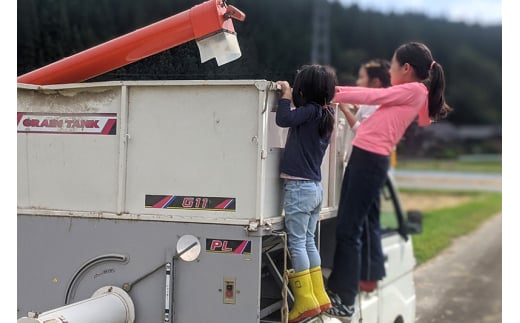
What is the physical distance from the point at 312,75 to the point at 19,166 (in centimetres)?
174

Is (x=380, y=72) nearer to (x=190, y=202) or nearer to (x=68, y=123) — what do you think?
(x=190, y=202)

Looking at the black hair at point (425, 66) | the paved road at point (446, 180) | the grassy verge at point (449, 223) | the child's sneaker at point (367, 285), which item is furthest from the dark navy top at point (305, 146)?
the paved road at point (446, 180)

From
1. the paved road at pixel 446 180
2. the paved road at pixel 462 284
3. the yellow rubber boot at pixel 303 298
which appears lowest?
the paved road at pixel 462 284

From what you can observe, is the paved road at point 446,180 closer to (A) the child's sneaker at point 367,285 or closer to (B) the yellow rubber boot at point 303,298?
(A) the child's sneaker at point 367,285

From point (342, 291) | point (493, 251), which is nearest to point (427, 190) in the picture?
point (493, 251)

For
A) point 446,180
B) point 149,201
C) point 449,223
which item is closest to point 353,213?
point 149,201

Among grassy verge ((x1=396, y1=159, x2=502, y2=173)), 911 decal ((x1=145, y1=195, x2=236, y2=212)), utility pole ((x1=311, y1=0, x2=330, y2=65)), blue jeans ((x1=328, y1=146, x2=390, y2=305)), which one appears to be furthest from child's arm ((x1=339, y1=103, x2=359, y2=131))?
utility pole ((x1=311, y1=0, x2=330, y2=65))

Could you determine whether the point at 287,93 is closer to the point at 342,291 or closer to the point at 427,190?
the point at 342,291

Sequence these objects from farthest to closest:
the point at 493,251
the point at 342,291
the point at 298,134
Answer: the point at 493,251
the point at 342,291
the point at 298,134

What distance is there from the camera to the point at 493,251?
1248 cm

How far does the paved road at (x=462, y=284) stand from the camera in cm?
780

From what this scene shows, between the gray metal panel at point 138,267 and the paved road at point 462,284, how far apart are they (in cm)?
398

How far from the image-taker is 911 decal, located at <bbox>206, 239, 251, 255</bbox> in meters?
3.21

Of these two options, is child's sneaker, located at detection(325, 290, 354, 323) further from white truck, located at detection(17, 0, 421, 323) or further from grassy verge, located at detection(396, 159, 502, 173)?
grassy verge, located at detection(396, 159, 502, 173)
